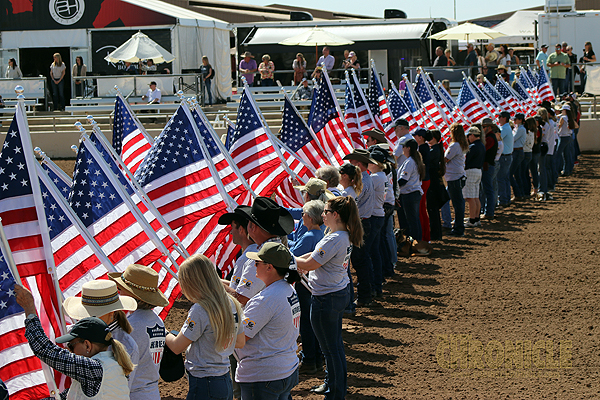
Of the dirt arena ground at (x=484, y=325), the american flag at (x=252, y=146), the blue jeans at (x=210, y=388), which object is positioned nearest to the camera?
the blue jeans at (x=210, y=388)

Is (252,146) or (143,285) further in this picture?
(252,146)

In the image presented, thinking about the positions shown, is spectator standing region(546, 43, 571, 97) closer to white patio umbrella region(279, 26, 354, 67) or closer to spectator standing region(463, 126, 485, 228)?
white patio umbrella region(279, 26, 354, 67)

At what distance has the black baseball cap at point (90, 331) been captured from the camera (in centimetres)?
400

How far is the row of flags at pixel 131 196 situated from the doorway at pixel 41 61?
19595 millimetres

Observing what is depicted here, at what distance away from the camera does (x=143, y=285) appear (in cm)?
464

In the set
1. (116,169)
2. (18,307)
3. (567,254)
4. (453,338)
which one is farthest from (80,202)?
(567,254)

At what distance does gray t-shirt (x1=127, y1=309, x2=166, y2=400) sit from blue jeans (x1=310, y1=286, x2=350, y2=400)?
216 centimetres

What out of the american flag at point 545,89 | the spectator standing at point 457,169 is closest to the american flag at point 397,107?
the spectator standing at point 457,169

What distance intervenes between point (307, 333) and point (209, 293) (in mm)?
3339

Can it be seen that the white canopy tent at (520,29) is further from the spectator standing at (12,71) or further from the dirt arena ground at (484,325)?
the dirt arena ground at (484,325)

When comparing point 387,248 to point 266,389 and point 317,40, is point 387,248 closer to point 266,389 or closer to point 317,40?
point 266,389

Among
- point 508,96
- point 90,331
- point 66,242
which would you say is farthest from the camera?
point 508,96

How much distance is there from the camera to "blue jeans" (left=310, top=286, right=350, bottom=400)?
6.50 m

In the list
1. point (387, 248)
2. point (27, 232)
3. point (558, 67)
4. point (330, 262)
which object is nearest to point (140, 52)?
point (558, 67)
